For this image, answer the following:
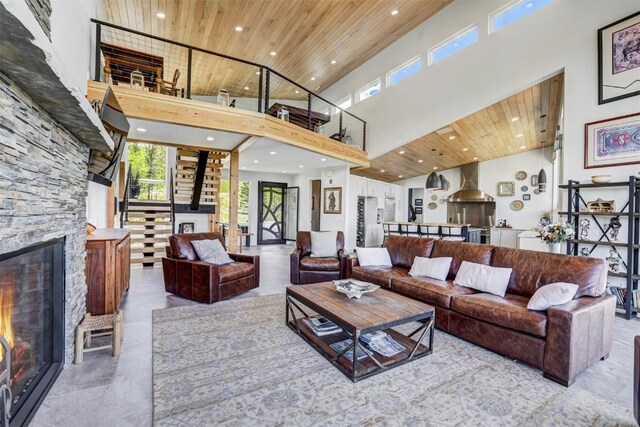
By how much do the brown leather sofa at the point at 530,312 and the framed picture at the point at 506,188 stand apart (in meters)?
6.48

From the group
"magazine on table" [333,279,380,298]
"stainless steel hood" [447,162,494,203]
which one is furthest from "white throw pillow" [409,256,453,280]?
"stainless steel hood" [447,162,494,203]

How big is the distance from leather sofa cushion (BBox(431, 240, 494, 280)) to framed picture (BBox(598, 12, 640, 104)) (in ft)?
8.55

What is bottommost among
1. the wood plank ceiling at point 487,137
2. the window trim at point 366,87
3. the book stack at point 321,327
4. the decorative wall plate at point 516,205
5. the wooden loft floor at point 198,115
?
the book stack at point 321,327

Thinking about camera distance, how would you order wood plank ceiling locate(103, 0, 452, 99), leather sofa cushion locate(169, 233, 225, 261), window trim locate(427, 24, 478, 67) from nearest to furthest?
leather sofa cushion locate(169, 233, 225, 261) < wood plank ceiling locate(103, 0, 452, 99) < window trim locate(427, 24, 478, 67)

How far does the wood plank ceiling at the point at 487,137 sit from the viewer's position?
5374 millimetres

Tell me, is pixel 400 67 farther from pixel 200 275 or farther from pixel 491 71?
pixel 200 275

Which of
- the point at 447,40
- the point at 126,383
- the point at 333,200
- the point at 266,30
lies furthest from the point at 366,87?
the point at 126,383

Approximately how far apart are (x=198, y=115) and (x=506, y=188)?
8658mm

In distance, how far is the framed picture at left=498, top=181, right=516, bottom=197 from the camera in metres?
8.70

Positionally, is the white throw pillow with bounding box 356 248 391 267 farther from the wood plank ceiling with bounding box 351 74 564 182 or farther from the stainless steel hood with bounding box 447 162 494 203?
the stainless steel hood with bounding box 447 162 494 203

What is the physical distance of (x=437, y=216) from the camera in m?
10.3

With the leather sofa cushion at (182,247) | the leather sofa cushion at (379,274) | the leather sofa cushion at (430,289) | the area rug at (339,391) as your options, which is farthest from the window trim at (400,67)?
the area rug at (339,391)

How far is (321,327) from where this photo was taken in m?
2.72

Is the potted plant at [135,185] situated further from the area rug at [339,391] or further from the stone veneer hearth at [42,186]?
the area rug at [339,391]
